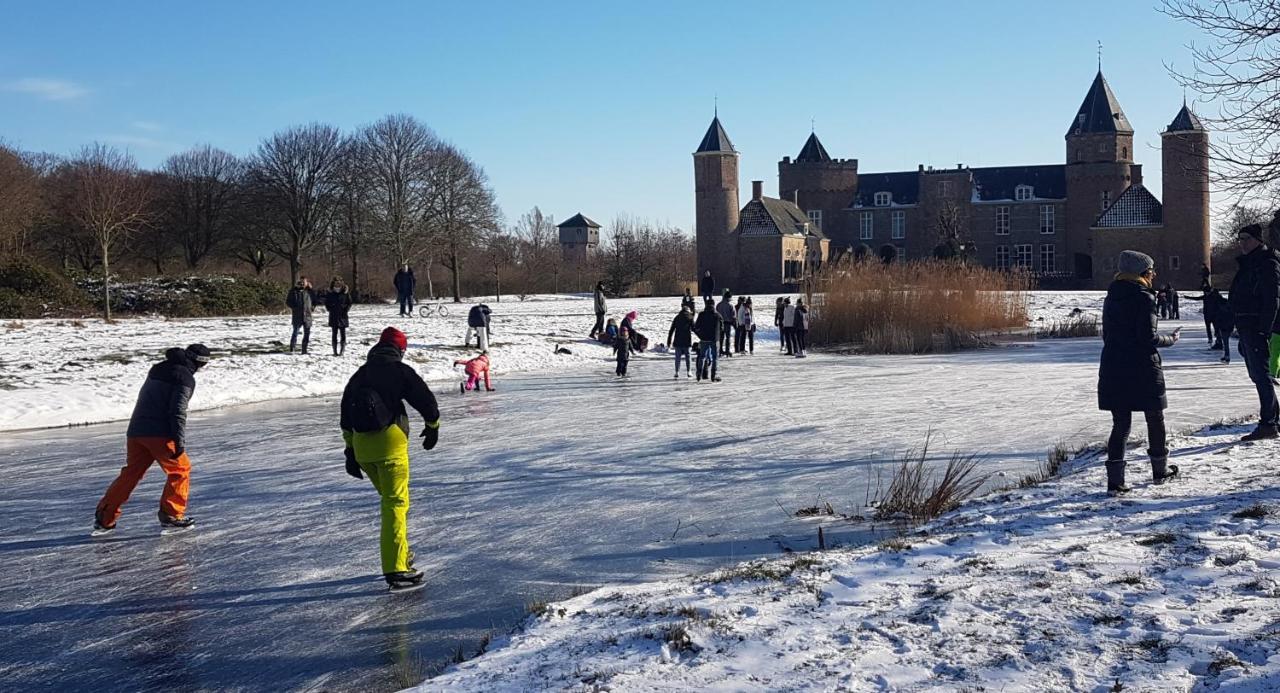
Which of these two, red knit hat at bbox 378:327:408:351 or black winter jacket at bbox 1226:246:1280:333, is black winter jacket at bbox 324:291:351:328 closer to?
red knit hat at bbox 378:327:408:351

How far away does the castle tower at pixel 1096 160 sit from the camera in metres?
76.9

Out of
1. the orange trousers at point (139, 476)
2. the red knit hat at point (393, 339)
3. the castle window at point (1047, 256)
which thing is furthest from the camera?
the castle window at point (1047, 256)

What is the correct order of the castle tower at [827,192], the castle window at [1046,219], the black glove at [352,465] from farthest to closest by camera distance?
the castle tower at [827,192]
the castle window at [1046,219]
the black glove at [352,465]

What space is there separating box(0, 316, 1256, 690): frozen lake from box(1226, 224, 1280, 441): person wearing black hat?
1907 millimetres

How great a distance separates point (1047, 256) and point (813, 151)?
2074cm

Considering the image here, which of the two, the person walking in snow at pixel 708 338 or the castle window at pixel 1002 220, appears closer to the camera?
the person walking in snow at pixel 708 338

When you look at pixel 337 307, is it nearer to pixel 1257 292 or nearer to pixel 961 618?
pixel 1257 292

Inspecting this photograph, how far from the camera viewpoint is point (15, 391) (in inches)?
637

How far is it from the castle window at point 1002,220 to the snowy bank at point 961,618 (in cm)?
8026

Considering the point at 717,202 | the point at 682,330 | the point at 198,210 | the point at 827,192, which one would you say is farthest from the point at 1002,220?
the point at 682,330

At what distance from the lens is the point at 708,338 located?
63.9ft

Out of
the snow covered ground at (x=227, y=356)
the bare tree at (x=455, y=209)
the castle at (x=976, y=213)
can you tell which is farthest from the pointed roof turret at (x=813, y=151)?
the snow covered ground at (x=227, y=356)

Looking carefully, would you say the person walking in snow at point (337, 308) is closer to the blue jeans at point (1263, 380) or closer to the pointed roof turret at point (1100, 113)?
the blue jeans at point (1263, 380)

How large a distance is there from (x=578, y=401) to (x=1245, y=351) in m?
9.31
